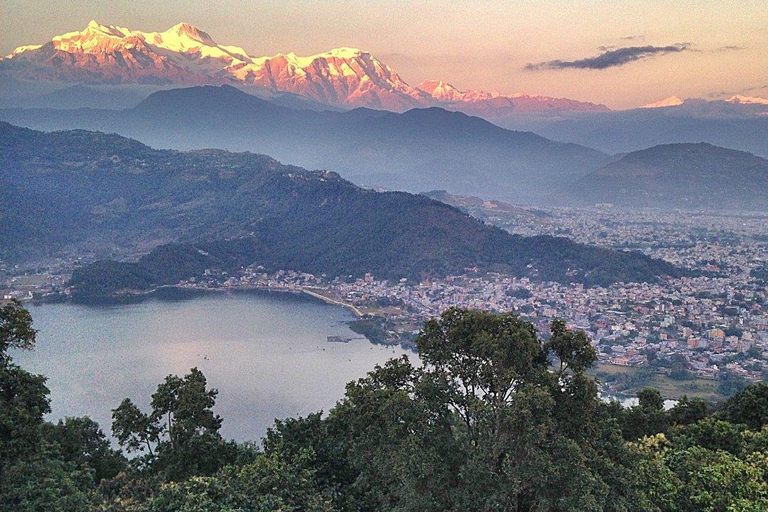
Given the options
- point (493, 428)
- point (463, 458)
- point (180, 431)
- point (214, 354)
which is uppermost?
point (493, 428)

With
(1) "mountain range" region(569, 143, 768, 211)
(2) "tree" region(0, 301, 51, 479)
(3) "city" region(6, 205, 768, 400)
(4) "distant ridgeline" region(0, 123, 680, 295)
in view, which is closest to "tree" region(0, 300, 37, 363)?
(2) "tree" region(0, 301, 51, 479)

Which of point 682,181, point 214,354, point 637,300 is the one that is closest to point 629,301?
point 637,300

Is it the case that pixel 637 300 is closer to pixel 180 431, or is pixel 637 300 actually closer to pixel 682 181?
pixel 180 431

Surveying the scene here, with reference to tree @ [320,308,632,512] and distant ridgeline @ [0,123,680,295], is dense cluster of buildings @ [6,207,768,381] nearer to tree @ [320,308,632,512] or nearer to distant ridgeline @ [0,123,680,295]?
distant ridgeline @ [0,123,680,295]

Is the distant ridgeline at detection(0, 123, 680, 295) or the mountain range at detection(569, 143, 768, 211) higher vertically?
the mountain range at detection(569, 143, 768, 211)

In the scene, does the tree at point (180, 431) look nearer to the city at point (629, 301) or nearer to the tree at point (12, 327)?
the tree at point (12, 327)

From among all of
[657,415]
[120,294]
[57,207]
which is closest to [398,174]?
[57,207]
